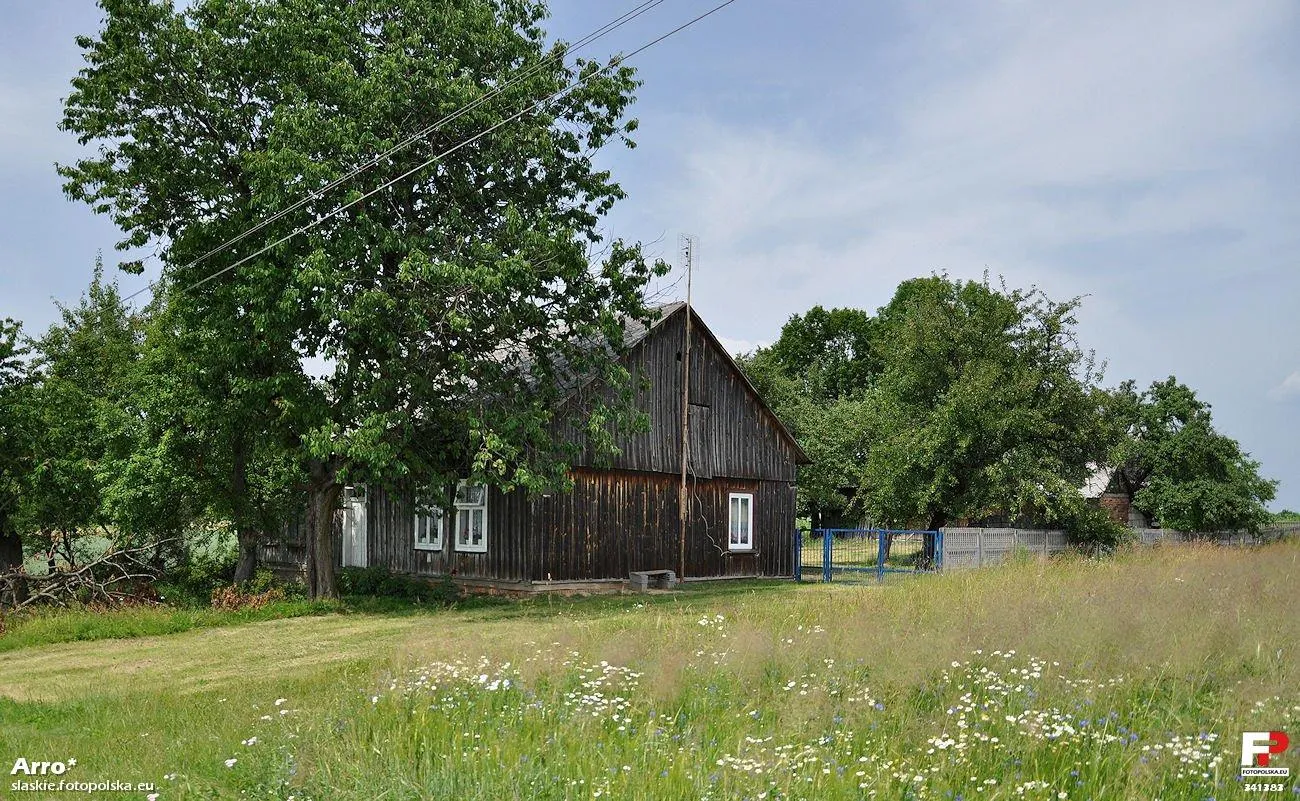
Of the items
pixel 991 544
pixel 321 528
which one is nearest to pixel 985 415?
pixel 991 544

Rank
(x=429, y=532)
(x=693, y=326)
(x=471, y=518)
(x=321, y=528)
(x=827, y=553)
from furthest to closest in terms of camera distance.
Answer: (x=827, y=553), (x=693, y=326), (x=429, y=532), (x=471, y=518), (x=321, y=528)

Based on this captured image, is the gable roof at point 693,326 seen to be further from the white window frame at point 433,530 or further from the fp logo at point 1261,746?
the fp logo at point 1261,746

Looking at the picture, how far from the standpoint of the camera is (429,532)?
1028 inches

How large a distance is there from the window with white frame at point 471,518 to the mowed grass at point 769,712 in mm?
12283

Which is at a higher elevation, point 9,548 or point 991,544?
point 9,548

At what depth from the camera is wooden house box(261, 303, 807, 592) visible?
78.5ft

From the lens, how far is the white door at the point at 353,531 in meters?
28.2

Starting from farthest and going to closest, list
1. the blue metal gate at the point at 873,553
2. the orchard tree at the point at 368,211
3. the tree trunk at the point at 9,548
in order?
the blue metal gate at the point at 873,553 → the tree trunk at the point at 9,548 → the orchard tree at the point at 368,211

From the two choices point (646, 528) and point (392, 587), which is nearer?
point (392, 587)

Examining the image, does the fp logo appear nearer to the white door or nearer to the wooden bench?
the wooden bench

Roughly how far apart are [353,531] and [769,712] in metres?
22.8

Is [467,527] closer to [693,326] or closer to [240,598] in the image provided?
[240,598]

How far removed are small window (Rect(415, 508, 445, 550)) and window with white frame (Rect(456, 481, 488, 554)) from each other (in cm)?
61

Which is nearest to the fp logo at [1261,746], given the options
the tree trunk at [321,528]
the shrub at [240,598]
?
the shrub at [240,598]
